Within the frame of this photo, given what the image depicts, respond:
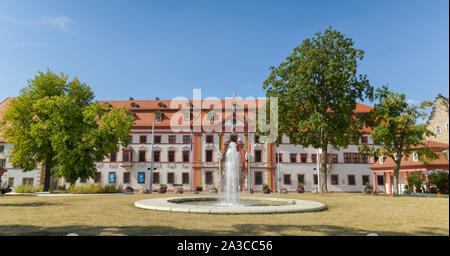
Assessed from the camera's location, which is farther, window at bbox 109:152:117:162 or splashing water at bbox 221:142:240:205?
window at bbox 109:152:117:162

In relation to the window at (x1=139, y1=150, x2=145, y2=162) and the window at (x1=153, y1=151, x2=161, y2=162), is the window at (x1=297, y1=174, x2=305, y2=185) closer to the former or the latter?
the window at (x1=153, y1=151, x2=161, y2=162)

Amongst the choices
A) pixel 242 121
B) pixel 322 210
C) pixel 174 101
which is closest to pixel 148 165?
pixel 174 101

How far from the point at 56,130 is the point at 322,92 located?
26.9 m

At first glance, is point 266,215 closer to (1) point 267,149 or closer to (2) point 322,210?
(2) point 322,210

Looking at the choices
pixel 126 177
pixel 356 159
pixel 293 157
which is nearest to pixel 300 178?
pixel 293 157

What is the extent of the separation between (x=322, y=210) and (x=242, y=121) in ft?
112

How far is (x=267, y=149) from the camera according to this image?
47500mm

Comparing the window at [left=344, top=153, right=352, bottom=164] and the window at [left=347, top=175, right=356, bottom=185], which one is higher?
the window at [left=344, top=153, right=352, bottom=164]

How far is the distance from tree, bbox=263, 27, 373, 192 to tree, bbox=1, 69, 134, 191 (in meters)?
17.6

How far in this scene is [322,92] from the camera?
94.5ft

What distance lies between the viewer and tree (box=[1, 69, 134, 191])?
3012cm

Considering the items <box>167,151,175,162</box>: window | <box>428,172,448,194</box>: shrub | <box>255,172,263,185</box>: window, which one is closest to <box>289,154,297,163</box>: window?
<box>255,172,263,185</box>: window

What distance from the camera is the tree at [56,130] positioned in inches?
1186

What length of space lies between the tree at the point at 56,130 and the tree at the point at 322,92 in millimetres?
17616
